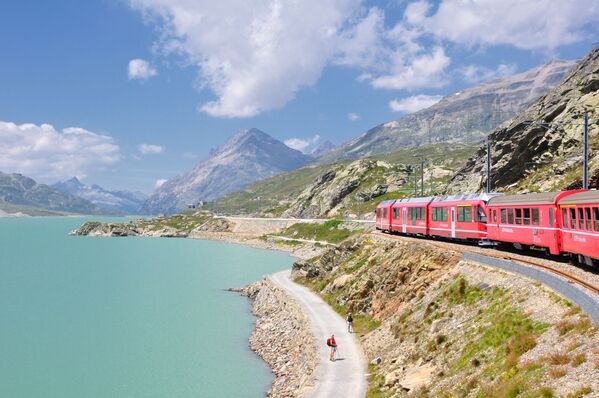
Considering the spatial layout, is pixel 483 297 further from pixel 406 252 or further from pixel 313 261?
pixel 313 261

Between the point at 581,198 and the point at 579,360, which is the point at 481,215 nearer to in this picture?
the point at 581,198

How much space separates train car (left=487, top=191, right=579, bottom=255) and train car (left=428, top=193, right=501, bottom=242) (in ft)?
4.31

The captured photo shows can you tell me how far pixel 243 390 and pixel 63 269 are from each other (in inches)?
3937

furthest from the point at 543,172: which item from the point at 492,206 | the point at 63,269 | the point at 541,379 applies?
the point at 63,269

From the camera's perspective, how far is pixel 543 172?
225 feet

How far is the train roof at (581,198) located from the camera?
Result: 89.2ft

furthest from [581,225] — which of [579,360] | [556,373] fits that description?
[556,373]

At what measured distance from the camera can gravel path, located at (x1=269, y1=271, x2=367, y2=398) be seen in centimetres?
3256

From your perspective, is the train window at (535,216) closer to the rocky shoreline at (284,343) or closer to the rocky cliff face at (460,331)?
the rocky cliff face at (460,331)

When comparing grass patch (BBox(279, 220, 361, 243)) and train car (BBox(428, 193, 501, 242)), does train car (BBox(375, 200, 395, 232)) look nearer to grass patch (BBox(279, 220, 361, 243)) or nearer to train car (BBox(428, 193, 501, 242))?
train car (BBox(428, 193, 501, 242))

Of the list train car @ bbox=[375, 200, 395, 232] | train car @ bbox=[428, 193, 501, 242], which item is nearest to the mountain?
train car @ bbox=[428, 193, 501, 242]

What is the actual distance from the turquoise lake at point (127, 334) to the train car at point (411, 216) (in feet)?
76.5

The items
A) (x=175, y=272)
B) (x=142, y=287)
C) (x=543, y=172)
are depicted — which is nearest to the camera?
(x=543, y=172)

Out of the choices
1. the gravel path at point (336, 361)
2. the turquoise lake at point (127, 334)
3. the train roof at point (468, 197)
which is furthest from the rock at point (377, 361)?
the train roof at point (468, 197)
